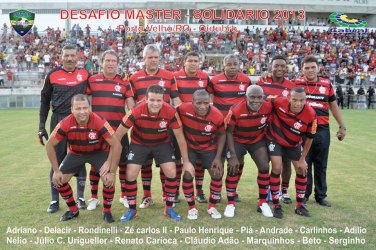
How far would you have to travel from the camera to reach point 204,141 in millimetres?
5500

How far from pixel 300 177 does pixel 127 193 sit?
2524 millimetres

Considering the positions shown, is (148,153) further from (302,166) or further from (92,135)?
(302,166)

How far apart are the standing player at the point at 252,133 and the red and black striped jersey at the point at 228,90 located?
485 millimetres

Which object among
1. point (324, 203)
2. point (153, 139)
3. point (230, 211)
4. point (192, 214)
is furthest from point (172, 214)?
point (324, 203)

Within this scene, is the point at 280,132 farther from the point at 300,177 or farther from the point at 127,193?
the point at 127,193

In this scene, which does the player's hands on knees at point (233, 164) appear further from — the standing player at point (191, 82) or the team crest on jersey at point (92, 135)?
the team crest on jersey at point (92, 135)

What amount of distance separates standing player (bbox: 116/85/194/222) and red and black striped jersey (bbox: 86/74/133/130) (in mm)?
472

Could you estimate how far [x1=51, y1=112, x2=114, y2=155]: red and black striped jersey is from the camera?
196 inches

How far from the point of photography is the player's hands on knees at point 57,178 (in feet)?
16.6

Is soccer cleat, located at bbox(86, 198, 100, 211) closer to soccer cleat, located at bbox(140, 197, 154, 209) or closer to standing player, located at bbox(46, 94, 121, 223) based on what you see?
standing player, located at bbox(46, 94, 121, 223)

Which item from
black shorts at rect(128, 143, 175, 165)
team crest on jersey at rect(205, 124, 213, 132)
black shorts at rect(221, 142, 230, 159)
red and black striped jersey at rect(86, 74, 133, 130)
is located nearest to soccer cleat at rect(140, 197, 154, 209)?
black shorts at rect(128, 143, 175, 165)

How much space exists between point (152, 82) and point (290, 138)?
2226 mm

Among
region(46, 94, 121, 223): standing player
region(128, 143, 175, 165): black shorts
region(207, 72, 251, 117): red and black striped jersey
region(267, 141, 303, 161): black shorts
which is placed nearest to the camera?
region(46, 94, 121, 223): standing player

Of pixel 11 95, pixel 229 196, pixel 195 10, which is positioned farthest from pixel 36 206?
pixel 195 10
